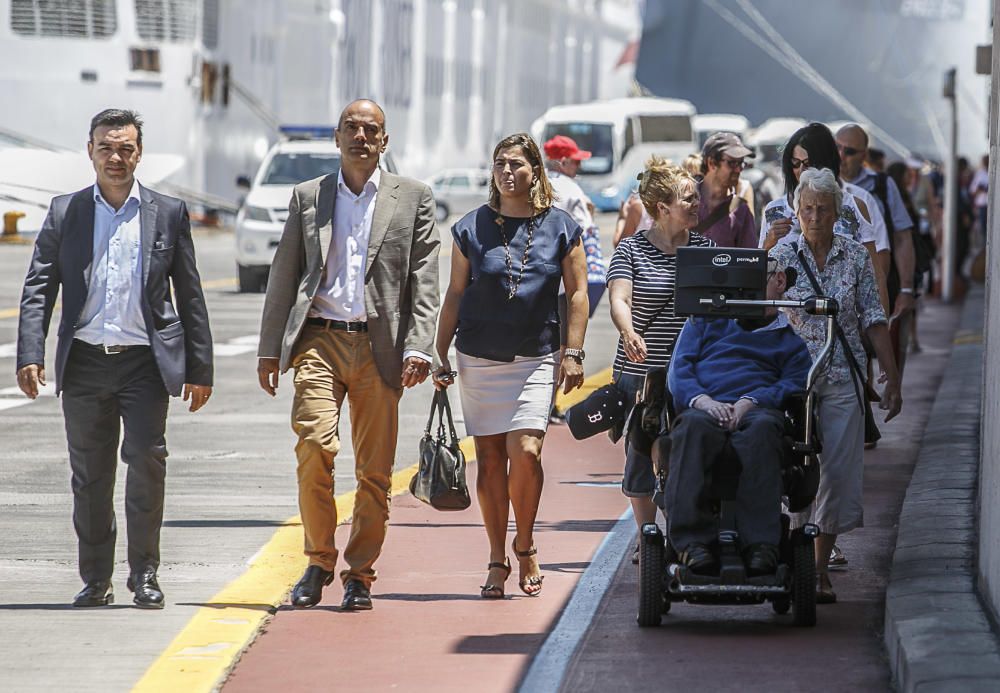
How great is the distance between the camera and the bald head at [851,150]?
462 inches

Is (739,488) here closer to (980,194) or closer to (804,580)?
(804,580)

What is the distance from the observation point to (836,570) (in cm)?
858

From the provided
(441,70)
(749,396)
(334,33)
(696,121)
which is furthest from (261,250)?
(441,70)

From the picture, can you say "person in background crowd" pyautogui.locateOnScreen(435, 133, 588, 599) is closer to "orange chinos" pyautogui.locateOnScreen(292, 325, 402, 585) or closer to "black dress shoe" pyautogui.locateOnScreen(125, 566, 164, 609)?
"orange chinos" pyautogui.locateOnScreen(292, 325, 402, 585)

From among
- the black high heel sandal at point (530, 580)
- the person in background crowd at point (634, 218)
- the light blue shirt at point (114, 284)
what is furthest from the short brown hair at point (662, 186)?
the person in background crowd at point (634, 218)

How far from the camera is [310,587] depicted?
794cm

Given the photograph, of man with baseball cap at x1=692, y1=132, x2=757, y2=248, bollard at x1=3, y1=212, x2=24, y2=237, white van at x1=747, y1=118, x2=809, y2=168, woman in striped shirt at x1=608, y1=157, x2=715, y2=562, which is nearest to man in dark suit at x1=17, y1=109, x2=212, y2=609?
woman in striped shirt at x1=608, y1=157, x2=715, y2=562

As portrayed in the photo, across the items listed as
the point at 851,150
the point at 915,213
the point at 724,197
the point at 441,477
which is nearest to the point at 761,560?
the point at 441,477

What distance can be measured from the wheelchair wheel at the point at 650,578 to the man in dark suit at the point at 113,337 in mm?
1677

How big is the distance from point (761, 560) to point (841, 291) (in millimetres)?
1350

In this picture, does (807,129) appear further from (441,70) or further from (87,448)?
(441,70)

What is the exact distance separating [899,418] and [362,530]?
697 cm

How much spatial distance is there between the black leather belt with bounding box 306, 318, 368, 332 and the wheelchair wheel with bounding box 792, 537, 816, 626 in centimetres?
178

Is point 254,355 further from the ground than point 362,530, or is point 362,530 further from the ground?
point 362,530
